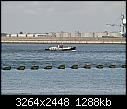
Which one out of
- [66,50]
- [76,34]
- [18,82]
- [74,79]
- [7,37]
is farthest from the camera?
[76,34]

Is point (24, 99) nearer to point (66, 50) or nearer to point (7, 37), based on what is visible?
point (66, 50)

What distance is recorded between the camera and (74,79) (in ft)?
102

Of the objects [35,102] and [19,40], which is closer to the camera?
[35,102]

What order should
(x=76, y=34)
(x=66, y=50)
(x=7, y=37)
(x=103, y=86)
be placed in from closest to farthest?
(x=103, y=86)
(x=66, y=50)
(x=7, y=37)
(x=76, y=34)

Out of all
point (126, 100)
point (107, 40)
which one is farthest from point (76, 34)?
point (126, 100)

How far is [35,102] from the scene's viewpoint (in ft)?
39.4

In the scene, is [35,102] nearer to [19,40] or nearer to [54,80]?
[54,80]

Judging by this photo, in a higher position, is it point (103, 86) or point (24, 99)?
point (24, 99)

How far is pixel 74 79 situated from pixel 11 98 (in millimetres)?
18855

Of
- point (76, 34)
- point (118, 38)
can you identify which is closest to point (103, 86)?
point (118, 38)

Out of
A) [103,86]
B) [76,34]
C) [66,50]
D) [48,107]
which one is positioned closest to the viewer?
[48,107]

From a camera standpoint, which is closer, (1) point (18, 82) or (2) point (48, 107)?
(2) point (48, 107)

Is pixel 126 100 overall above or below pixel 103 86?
above

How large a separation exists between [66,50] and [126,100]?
7476 cm
